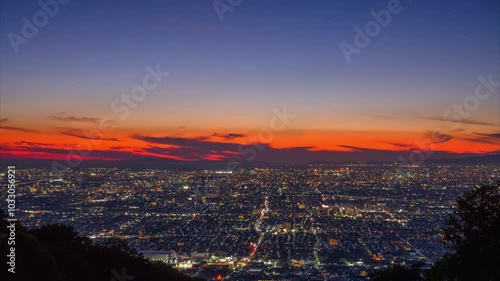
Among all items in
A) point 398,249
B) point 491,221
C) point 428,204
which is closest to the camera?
point 491,221

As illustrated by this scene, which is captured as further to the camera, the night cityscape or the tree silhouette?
the night cityscape

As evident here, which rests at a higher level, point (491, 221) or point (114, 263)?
point (491, 221)

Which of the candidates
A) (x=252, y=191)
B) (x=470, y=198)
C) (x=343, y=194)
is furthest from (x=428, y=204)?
(x=470, y=198)

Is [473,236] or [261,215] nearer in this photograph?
[473,236]

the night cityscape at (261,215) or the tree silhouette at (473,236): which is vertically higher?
the tree silhouette at (473,236)

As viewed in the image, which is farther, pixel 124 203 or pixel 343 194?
pixel 343 194

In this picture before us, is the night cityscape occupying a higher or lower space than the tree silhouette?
lower

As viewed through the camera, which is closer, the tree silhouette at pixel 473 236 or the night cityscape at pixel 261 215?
the tree silhouette at pixel 473 236

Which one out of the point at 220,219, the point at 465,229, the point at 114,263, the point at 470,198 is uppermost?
the point at 470,198

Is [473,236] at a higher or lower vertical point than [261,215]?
higher

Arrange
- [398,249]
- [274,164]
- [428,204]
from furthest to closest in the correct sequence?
[274,164], [428,204], [398,249]

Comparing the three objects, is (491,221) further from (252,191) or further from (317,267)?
(252,191)
